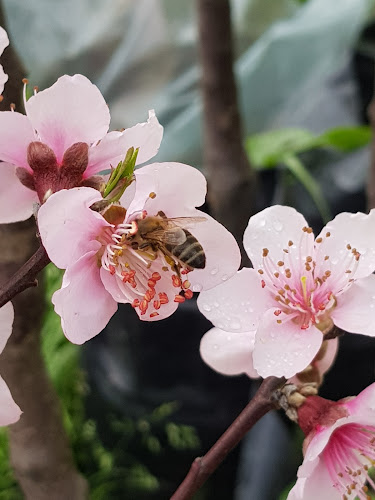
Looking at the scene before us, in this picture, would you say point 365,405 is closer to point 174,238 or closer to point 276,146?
point 174,238

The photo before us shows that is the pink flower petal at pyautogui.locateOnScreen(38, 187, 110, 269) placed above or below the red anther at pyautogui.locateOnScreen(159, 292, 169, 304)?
above

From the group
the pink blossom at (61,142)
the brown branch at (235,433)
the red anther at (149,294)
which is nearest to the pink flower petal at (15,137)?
the pink blossom at (61,142)

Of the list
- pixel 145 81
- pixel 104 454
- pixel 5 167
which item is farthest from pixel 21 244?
pixel 145 81

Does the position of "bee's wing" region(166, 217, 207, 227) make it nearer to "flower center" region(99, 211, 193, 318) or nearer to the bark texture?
"flower center" region(99, 211, 193, 318)

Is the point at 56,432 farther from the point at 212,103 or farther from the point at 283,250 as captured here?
the point at 212,103

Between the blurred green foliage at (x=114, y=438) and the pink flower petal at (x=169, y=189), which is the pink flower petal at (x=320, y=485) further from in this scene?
the blurred green foliage at (x=114, y=438)

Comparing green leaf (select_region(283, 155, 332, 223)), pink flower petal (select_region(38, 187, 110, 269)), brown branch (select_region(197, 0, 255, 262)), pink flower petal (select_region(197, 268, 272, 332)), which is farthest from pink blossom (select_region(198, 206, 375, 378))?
green leaf (select_region(283, 155, 332, 223))
